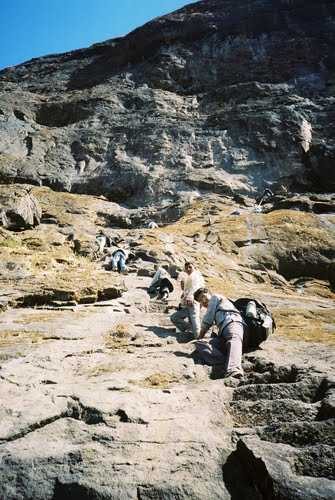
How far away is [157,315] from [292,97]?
44.3m

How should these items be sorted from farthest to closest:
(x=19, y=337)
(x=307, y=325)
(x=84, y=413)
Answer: (x=307, y=325), (x=19, y=337), (x=84, y=413)

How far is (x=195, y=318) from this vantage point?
9219mm

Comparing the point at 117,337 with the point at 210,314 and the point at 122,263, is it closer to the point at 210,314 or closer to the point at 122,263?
the point at 210,314

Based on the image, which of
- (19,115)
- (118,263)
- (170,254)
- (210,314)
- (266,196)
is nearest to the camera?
(210,314)

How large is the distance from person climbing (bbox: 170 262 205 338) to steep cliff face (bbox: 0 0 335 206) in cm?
2858

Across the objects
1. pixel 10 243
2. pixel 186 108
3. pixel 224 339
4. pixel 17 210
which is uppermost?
pixel 186 108

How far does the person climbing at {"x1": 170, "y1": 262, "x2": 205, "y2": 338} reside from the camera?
922 centimetres

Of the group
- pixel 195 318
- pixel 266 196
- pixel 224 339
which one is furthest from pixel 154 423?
pixel 266 196

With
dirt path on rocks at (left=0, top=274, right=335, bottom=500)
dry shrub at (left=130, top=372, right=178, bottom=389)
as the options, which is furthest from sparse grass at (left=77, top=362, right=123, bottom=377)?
dry shrub at (left=130, top=372, right=178, bottom=389)

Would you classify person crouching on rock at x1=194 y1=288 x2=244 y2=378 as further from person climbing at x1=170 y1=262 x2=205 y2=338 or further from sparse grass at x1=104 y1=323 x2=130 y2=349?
sparse grass at x1=104 y1=323 x2=130 y2=349

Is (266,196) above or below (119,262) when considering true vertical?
above

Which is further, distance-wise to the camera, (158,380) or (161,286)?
(161,286)

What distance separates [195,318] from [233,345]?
187 centimetres

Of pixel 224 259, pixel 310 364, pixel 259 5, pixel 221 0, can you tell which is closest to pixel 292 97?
pixel 259 5
